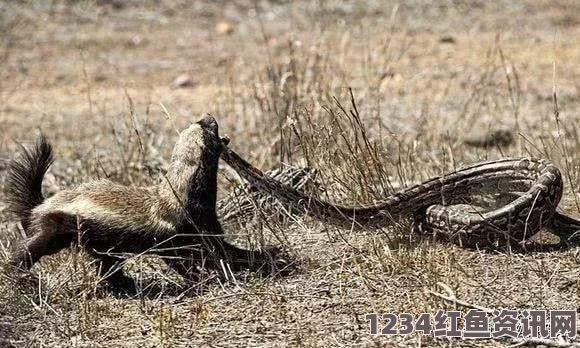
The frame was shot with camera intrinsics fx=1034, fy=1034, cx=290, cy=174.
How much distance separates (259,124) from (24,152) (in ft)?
11.1

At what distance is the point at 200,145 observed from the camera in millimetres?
5684

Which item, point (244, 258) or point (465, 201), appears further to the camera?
point (465, 201)

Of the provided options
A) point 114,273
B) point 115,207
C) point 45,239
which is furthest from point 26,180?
point 114,273

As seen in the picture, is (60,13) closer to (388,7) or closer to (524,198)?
(388,7)

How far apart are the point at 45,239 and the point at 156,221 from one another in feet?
2.02

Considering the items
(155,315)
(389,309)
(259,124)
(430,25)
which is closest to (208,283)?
(155,315)

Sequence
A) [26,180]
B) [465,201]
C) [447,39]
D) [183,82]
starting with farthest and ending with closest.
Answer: [447,39] < [183,82] < [465,201] < [26,180]

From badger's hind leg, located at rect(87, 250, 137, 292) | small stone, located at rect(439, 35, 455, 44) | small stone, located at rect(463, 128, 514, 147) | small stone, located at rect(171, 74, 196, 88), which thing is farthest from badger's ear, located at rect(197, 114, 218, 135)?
small stone, located at rect(439, 35, 455, 44)

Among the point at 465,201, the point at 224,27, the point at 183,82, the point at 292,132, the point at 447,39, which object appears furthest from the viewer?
the point at 224,27

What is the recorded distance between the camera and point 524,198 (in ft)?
18.6

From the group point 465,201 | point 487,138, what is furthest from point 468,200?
point 487,138

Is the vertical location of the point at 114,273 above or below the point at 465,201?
below

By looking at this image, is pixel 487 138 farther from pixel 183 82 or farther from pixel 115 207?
pixel 183 82

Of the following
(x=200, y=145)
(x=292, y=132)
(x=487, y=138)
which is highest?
(x=200, y=145)
